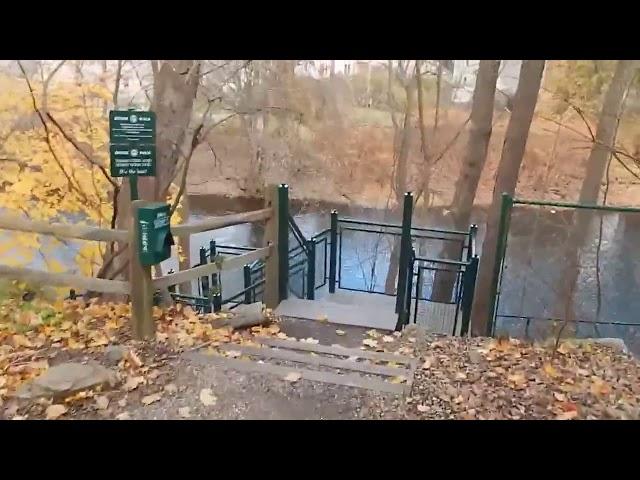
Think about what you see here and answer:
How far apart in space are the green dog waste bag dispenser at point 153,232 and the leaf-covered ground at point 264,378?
2.16 ft

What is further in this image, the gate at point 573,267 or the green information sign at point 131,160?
the gate at point 573,267

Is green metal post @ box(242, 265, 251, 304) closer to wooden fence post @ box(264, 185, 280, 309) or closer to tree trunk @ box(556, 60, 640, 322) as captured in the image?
wooden fence post @ box(264, 185, 280, 309)

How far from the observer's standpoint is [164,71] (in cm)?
588

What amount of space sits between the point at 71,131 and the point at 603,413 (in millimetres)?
7238

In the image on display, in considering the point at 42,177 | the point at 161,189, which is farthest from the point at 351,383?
the point at 42,177

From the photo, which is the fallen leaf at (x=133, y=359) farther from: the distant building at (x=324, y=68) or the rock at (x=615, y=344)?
the distant building at (x=324, y=68)

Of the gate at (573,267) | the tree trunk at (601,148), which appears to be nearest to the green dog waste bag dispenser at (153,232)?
the gate at (573,267)

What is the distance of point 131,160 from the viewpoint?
12.7 feet

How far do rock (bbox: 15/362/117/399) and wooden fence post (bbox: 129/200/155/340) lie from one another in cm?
63

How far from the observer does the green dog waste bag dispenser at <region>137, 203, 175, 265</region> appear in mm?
3729

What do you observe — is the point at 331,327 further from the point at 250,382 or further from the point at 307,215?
the point at 307,215

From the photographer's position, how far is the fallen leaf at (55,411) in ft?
9.40

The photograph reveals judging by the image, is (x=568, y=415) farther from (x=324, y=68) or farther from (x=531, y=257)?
(x=324, y=68)

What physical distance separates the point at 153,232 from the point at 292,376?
4.54ft
